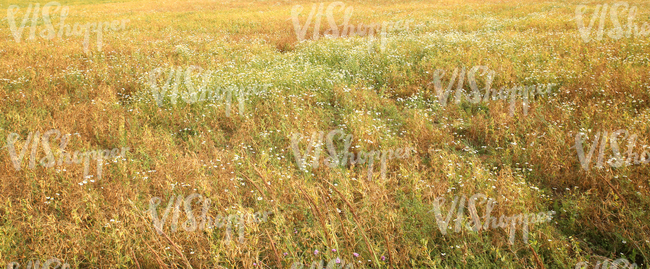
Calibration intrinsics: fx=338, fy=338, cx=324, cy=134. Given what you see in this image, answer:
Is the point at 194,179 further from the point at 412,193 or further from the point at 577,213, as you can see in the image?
the point at 577,213

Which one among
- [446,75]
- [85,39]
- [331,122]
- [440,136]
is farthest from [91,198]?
[85,39]

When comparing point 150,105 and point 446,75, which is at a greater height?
point 446,75

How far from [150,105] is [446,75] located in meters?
6.04

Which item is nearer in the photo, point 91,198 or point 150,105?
point 91,198

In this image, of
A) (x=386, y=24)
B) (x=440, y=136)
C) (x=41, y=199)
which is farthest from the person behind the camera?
(x=386, y=24)

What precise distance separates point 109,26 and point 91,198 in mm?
15629

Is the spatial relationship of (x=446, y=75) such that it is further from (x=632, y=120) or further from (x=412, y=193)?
(x=412, y=193)

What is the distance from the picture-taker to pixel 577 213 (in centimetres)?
340

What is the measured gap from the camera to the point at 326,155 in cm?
489

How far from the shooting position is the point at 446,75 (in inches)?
290

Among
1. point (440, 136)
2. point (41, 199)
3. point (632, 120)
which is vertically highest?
point (632, 120)

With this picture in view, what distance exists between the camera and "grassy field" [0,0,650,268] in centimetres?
303

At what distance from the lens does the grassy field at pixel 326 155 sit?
9.93 ft

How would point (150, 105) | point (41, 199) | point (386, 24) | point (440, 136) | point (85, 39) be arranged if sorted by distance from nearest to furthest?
1. point (41, 199)
2. point (440, 136)
3. point (150, 105)
4. point (85, 39)
5. point (386, 24)
